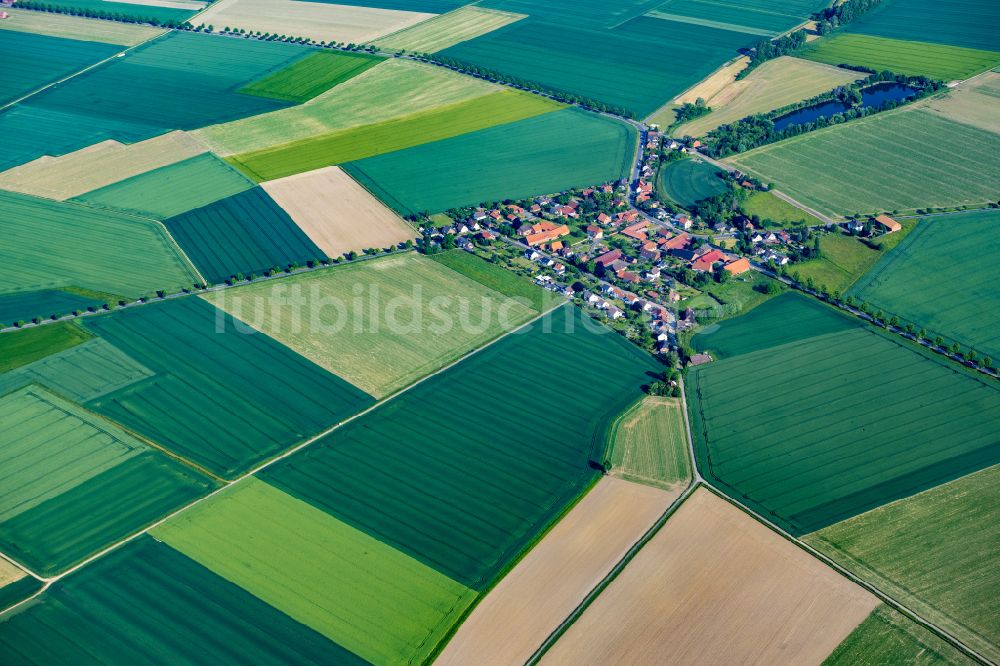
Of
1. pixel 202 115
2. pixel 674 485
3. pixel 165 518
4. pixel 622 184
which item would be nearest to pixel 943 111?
pixel 622 184

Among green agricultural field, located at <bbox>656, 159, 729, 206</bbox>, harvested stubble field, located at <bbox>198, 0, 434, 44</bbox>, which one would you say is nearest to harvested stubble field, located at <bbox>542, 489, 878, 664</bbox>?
green agricultural field, located at <bbox>656, 159, 729, 206</bbox>

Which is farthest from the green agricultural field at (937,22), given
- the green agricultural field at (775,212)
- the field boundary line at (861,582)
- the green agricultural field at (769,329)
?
the field boundary line at (861,582)

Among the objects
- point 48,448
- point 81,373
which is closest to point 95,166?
point 81,373

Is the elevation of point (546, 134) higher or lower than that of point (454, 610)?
higher

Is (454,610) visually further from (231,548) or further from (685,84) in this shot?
(685,84)

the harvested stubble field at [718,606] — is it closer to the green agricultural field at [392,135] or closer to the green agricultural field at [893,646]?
the green agricultural field at [893,646]

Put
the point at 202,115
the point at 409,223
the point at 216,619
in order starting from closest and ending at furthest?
the point at 216,619, the point at 409,223, the point at 202,115
